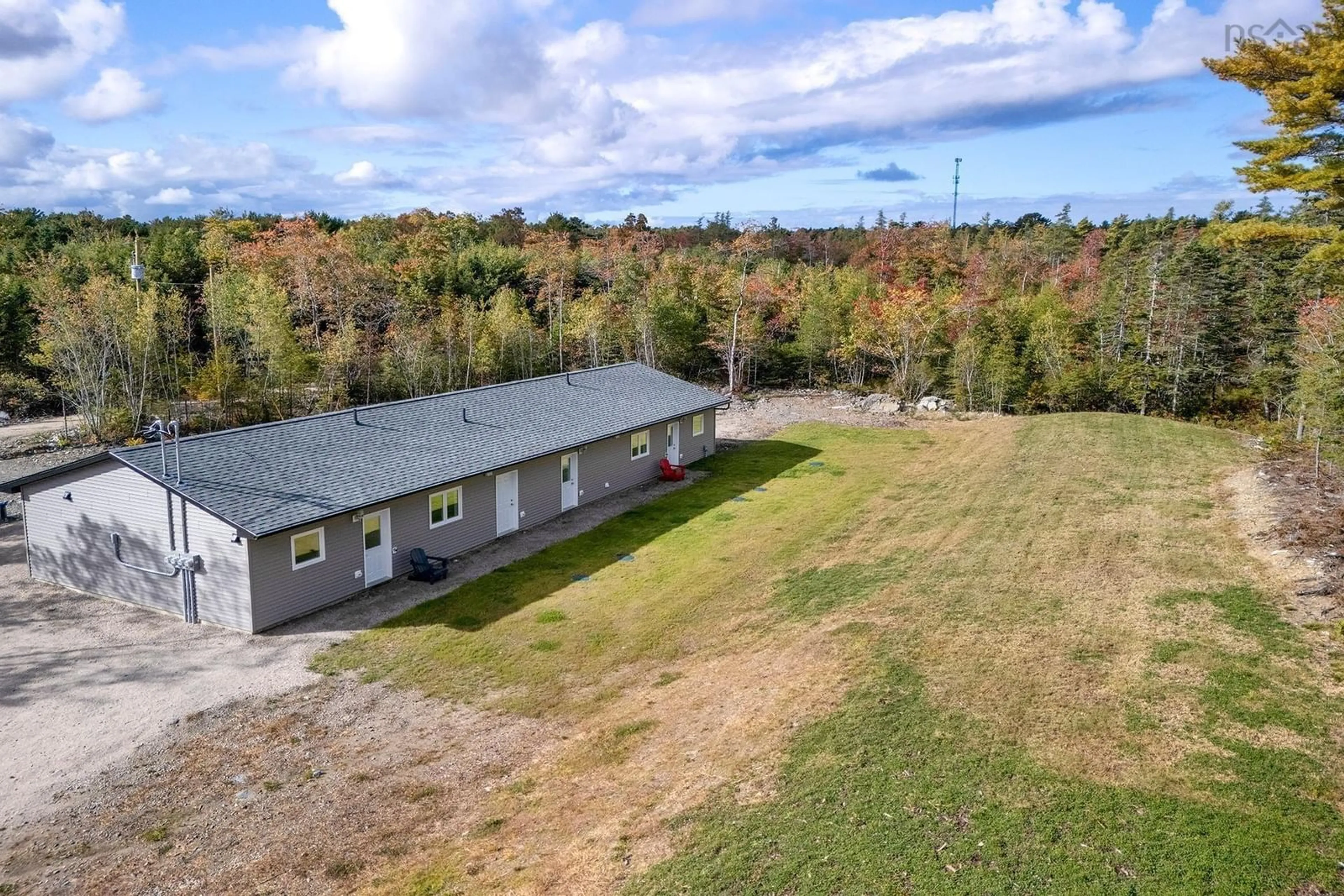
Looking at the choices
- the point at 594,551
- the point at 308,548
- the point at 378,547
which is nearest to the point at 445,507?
the point at 378,547

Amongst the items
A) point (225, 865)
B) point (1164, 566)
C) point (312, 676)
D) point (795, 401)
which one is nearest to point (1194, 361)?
point (795, 401)

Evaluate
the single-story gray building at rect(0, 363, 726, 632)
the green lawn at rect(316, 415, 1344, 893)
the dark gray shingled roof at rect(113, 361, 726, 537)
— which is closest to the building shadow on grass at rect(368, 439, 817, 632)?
the green lawn at rect(316, 415, 1344, 893)

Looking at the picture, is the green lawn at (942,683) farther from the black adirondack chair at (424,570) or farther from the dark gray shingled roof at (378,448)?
the dark gray shingled roof at (378,448)

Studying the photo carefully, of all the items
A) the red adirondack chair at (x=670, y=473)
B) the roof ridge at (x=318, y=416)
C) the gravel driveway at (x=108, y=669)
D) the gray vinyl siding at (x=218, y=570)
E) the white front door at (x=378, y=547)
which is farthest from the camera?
the red adirondack chair at (x=670, y=473)

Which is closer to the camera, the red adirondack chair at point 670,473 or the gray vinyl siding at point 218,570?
the gray vinyl siding at point 218,570

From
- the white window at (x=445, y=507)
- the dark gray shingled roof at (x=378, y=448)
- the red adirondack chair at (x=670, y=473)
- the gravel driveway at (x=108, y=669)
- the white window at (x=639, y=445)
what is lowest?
the gravel driveway at (x=108, y=669)

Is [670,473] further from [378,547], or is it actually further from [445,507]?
[378,547]

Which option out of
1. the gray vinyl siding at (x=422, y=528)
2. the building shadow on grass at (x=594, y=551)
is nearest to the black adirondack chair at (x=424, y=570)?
the gray vinyl siding at (x=422, y=528)
